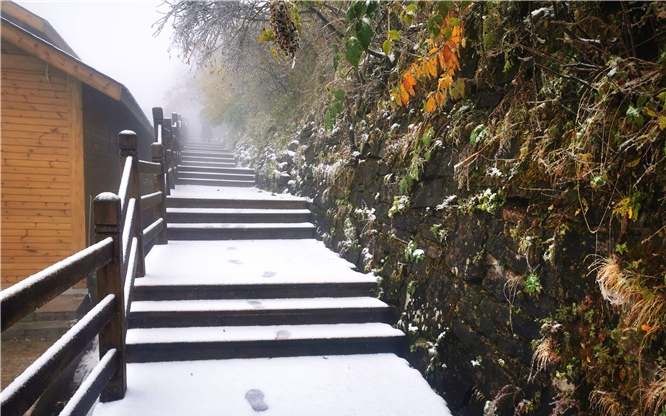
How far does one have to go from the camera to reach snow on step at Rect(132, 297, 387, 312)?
2.96m

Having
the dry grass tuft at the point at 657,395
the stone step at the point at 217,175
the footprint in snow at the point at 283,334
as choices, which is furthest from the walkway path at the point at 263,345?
the stone step at the point at 217,175

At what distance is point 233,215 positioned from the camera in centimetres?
546

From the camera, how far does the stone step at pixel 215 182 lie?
8.27 metres

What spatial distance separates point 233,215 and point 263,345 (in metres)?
2.98

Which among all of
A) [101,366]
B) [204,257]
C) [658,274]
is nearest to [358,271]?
[204,257]

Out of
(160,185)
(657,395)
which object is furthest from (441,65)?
(160,185)

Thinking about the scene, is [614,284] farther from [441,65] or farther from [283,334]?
[283,334]

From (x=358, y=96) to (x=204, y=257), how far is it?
100 inches

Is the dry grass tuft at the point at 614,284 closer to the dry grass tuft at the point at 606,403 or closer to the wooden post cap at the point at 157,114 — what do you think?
the dry grass tuft at the point at 606,403

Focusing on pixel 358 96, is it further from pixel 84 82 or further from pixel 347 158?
pixel 84 82

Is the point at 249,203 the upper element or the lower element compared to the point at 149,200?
lower

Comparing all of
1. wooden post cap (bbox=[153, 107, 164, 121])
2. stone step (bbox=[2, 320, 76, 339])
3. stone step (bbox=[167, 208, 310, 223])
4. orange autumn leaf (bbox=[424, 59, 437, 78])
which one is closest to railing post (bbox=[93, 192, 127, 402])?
orange autumn leaf (bbox=[424, 59, 437, 78])

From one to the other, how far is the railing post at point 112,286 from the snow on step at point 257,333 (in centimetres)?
44

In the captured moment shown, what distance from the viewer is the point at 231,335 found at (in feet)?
9.32
